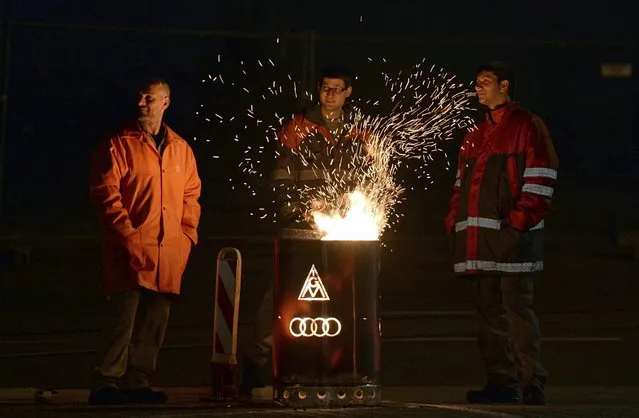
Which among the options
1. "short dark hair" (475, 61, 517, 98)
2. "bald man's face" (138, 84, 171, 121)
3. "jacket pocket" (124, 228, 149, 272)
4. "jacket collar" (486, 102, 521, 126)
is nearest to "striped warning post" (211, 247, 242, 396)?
"jacket pocket" (124, 228, 149, 272)

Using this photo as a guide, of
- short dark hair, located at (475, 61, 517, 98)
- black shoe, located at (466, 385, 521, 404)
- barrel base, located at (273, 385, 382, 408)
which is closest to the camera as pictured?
barrel base, located at (273, 385, 382, 408)

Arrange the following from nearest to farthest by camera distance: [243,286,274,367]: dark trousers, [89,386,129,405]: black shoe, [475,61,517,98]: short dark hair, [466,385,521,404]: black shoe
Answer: [89,386,129,405]: black shoe
[466,385,521,404]: black shoe
[475,61,517,98]: short dark hair
[243,286,274,367]: dark trousers

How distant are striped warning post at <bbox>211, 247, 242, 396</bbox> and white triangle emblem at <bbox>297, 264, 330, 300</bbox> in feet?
2.06

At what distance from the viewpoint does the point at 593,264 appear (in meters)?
21.1

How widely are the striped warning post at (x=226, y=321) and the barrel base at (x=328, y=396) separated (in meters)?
0.58

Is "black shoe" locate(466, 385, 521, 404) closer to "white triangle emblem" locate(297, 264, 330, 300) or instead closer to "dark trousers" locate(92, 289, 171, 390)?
"white triangle emblem" locate(297, 264, 330, 300)

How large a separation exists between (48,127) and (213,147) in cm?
527

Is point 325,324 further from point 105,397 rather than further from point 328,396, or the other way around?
point 105,397

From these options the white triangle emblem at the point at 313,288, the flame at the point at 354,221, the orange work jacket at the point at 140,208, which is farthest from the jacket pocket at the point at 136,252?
the flame at the point at 354,221

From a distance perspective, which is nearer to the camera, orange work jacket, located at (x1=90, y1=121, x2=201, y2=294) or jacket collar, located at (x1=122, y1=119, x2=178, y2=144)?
orange work jacket, located at (x1=90, y1=121, x2=201, y2=294)

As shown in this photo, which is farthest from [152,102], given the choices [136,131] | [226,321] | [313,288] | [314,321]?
[314,321]

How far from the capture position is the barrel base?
9125mm

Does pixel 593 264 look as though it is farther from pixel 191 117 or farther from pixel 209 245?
pixel 191 117

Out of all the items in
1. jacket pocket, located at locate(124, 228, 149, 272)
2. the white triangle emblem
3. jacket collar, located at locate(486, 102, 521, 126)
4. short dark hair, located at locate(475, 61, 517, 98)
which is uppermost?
short dark hair, located at locate(475, 61, 517, 98)
